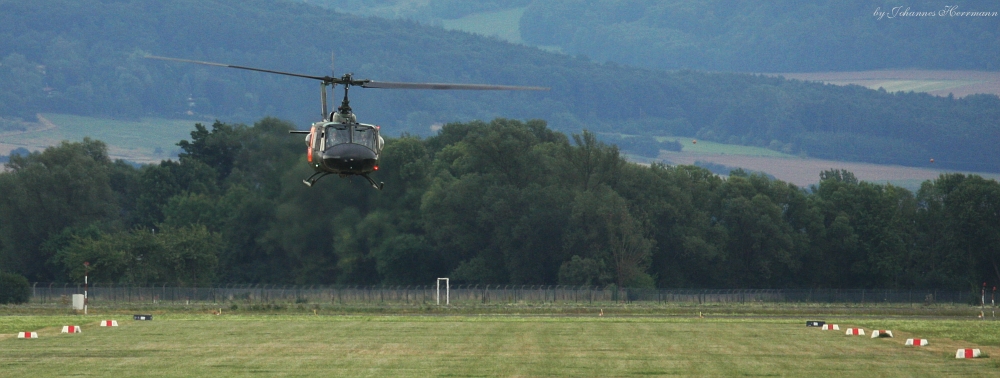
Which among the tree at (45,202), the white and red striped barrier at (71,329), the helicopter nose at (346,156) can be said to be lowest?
the white and red striped barrier at (71,329)

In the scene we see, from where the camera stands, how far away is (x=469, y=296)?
81.2 metres

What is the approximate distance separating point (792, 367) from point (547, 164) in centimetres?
7337

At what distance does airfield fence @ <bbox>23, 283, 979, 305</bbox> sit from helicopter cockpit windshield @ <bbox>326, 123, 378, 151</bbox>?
1637 inches

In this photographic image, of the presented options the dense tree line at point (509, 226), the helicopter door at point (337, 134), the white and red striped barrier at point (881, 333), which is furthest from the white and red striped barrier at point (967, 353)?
the dense tree line at point (509, 226)

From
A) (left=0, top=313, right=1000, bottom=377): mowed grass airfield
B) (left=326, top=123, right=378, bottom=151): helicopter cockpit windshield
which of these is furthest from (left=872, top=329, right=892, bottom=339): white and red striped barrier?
(left=326, top=123, right=378, bottom=151): helicopter cockpit windshield

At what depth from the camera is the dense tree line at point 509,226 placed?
92750mm

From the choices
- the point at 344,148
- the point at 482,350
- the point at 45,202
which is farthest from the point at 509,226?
the point at 344,148

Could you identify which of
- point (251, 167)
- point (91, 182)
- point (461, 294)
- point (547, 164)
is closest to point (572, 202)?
point (547, 164)

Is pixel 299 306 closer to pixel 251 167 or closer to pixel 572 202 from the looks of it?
pixel 572 202

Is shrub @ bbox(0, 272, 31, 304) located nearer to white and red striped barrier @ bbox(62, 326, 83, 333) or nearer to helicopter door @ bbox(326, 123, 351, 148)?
white and red striped barrier @ bbox(62, 326, 83, 333)

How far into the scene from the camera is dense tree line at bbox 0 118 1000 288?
92.8 metres

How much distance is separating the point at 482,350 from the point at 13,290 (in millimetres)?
44179

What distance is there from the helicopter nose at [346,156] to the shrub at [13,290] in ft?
147

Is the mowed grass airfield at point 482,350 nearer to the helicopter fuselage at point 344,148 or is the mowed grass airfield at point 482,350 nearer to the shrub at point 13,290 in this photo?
the helicopter fuselage at point 344,148
